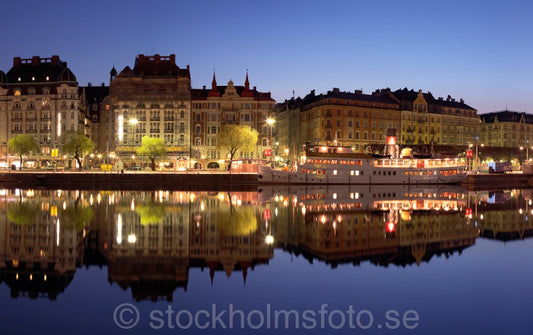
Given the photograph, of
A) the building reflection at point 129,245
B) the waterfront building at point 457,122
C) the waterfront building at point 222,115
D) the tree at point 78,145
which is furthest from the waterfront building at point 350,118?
the building reflection at point 129,245

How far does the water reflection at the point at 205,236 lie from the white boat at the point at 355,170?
30315 millimetres

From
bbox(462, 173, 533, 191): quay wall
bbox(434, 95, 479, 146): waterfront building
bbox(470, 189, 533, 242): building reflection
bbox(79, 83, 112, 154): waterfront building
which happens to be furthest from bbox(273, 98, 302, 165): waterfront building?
bbox(470, 189, 533, 242): building reflection

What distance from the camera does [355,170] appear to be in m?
74.3

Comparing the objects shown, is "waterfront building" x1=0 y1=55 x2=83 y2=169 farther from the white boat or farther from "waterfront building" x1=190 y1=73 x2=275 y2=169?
the white boat

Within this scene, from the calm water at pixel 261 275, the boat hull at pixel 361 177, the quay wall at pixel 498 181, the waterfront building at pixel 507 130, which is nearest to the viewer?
the calm water at pixel 261 275

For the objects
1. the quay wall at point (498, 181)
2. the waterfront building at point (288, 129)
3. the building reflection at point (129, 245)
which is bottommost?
the building reflection at point (129, 245)

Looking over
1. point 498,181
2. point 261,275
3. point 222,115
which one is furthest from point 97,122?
point 261,275

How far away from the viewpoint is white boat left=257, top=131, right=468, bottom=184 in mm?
A: 73250

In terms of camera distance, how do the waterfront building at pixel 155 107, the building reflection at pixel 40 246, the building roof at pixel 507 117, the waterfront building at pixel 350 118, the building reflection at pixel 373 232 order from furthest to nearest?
the building roof at pixel 507 117
the waterfront building at pixel 350 118
the waterfront building at pixel 155 107
the building reflection at pixel 373 232
the building reflection at pixel 40 246

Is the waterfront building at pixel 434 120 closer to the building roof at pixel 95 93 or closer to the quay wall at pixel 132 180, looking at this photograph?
the quay wall at pixel 132 180

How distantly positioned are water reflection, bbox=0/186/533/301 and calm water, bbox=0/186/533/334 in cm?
10

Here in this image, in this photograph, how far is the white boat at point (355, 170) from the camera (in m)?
73.2

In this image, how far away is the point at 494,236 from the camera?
27.2 metres

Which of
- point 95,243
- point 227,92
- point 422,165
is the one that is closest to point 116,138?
point 227,92
